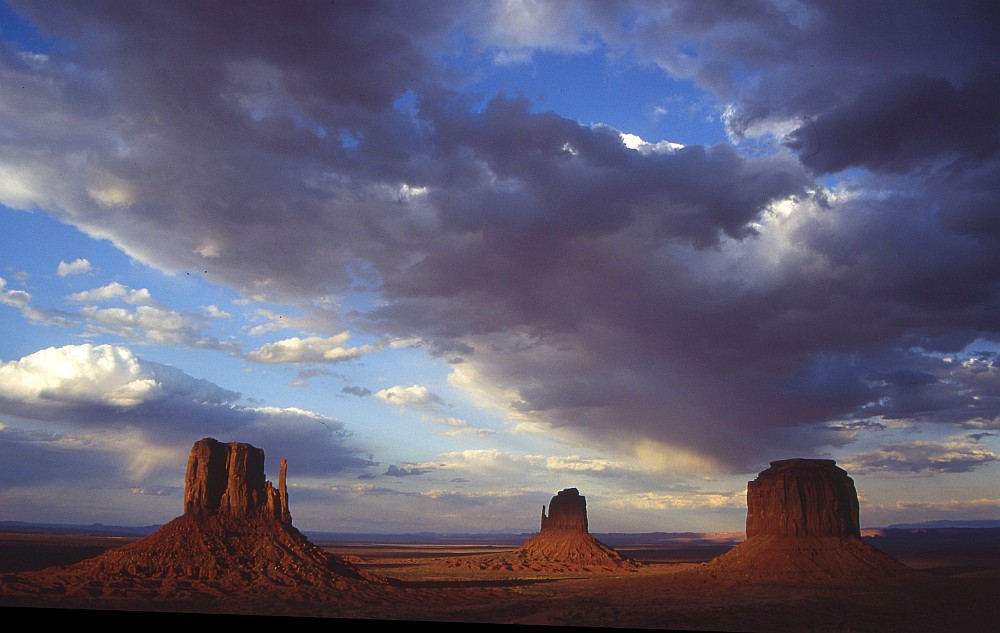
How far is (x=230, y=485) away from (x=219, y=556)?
14.7 m

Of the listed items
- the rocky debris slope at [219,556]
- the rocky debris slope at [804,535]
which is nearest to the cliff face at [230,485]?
the rocky debris slope at [219,556]

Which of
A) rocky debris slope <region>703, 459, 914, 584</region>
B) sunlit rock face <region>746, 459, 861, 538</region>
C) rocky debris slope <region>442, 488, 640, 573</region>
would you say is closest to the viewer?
rocky debris slope <region>703, 459, 914, 584</region>

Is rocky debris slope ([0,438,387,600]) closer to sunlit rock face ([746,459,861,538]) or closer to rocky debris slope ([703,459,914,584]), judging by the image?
rocky debris slope ([703,459,914,584])

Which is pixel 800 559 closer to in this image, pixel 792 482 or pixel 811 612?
pixel 792 482

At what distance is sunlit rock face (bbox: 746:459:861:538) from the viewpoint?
4621 inches

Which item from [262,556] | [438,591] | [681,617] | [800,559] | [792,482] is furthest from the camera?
[792,482]

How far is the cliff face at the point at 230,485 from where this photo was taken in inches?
4065

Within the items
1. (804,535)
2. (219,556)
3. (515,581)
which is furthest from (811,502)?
(219,556)

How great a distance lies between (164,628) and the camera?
85.5 feet

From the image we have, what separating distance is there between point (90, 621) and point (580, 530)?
179307 millimetres

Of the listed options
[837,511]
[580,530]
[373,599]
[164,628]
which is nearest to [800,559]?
[837,511]

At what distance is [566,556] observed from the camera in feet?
603

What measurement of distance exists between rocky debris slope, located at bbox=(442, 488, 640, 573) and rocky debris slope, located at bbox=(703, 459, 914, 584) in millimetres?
46219

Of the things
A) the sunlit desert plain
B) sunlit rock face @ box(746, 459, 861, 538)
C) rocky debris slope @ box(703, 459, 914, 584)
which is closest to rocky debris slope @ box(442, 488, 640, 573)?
the sunlit desert plain
